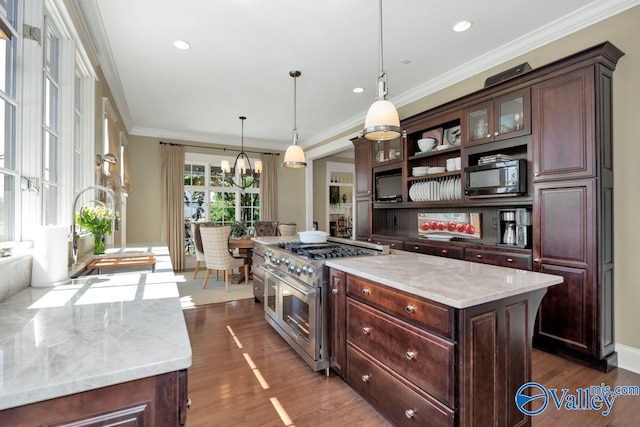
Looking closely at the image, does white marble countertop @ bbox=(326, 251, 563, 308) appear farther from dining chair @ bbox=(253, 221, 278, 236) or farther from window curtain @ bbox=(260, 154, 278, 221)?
window curtain @ bbox=(260, 154, 278, 221)

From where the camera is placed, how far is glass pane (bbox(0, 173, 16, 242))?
1.49m

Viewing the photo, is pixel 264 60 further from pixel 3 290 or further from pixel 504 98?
Result: pixel 3 290

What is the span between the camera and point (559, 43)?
2.82 meters

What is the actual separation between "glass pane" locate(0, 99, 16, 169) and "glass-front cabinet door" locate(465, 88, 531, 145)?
355cm

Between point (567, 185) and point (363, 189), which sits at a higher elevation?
point (363, 189)

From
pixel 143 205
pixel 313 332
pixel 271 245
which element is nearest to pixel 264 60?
pixel 271 245

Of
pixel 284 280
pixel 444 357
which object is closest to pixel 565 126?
pixel 444 357

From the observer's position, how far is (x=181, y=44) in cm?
308

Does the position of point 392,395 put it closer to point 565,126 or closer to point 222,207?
point 565,126

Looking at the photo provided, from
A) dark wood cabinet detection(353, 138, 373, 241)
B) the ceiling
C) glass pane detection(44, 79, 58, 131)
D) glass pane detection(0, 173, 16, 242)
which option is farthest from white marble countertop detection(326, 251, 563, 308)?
dark wood cabinet detection(353, 138, 373, 241)

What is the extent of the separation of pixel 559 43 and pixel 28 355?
4054mm

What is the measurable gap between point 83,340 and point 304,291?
5.38ft

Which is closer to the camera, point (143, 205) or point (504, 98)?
point (504, 98)

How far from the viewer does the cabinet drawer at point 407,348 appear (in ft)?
4.58
